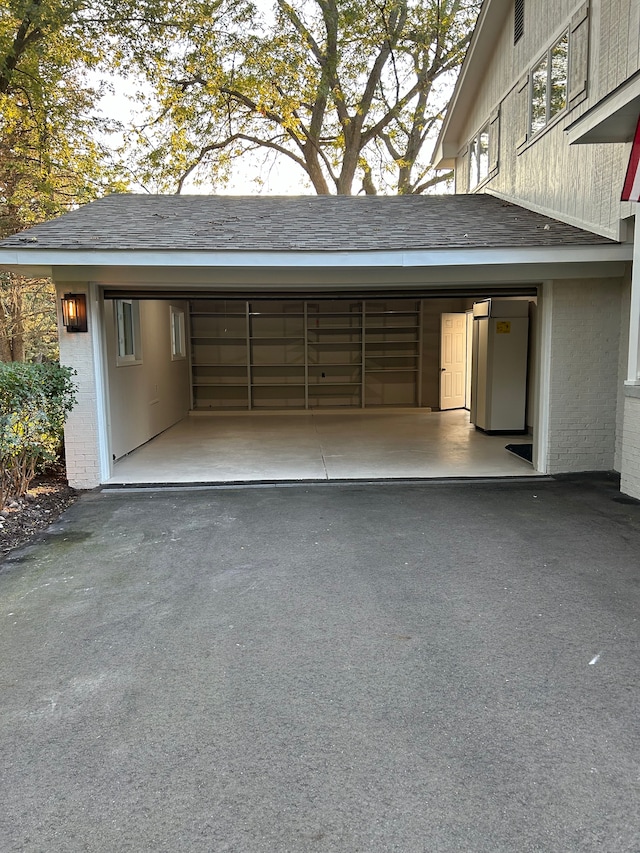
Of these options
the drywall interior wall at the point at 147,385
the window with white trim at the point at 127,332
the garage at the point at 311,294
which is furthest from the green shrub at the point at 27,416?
the window with white trim at the point at 127,332

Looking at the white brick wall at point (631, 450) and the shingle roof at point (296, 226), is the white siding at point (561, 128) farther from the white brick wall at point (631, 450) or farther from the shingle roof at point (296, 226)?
the white brick wall at point (631, 450)

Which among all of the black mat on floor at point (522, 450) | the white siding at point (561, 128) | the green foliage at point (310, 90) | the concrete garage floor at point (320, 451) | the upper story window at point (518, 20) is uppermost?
the green foliage at point (310, 90)

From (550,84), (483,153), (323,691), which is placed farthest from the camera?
(483,153)

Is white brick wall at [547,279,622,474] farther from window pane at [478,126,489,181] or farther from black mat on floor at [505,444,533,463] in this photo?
window pane at [478,126,489,181]

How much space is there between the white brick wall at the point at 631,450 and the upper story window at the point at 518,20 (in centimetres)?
618

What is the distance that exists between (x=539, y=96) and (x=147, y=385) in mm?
7065

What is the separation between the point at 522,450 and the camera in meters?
8.43

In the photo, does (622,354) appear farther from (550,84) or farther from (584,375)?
(550,84)

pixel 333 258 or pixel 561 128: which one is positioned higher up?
pixel 561 128

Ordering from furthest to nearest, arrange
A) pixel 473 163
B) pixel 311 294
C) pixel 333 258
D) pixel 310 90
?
pixel 310 90 < pixel 473 163 < pixel 311 294 < pixel 333 258

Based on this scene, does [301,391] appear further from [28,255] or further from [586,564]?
[586,564]

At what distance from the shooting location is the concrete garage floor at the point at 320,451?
713 centimetres

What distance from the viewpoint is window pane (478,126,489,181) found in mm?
10586

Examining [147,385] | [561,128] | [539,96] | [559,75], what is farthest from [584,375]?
[147,385]
